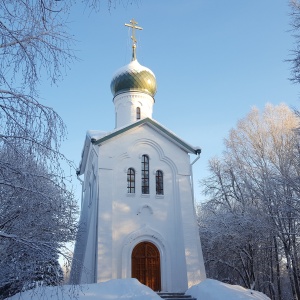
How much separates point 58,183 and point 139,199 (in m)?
9.63

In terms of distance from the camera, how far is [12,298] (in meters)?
8.12

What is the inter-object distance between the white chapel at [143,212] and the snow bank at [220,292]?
166 centimetres

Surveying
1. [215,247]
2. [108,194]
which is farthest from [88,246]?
[215,247]

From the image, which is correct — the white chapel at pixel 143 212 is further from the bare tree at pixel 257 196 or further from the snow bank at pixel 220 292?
the bare tree at pixel 257 196

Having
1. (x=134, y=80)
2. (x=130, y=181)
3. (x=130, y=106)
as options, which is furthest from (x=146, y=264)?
(x=134, y=80)

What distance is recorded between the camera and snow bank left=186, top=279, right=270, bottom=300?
9.85m

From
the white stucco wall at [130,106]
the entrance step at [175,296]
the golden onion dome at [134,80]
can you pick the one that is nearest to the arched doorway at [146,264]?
the entrance step at [175,296]

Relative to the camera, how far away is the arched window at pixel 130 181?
13688 mm

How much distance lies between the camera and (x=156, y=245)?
13.0 metres

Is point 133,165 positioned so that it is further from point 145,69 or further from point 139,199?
point 145,69

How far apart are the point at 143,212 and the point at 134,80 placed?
6671 millimetres

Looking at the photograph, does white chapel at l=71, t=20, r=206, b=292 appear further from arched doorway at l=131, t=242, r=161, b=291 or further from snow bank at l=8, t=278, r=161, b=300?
snow bank at l=8, t=278, r=161, b=300

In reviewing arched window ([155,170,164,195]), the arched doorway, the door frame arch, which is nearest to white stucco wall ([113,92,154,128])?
→ arched window ([155,170,164,195])

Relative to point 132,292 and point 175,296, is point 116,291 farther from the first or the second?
point 175,296
